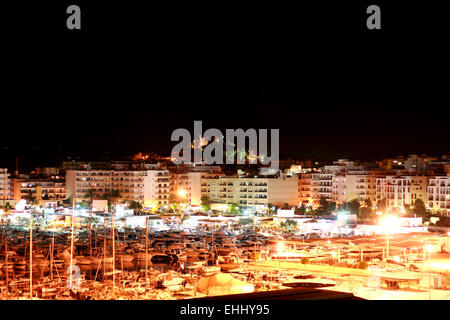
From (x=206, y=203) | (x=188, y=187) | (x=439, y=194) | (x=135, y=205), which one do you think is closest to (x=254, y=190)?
(x=206, y=203)

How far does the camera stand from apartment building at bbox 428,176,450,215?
112 ft

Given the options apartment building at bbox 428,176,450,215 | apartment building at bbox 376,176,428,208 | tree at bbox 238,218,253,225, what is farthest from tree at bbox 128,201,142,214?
apartment building at bbox 428,176,450,215

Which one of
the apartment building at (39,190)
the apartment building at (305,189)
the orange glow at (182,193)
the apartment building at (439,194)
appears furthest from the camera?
the apartment building at (39,190)

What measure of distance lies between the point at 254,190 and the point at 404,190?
9.74 m

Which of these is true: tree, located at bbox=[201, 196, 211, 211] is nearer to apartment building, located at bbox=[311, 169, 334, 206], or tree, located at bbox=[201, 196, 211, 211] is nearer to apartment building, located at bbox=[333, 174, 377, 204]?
apartment building, located at bbox=[311, 169, 334, 206]

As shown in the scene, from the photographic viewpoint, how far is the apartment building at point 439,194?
112 feet

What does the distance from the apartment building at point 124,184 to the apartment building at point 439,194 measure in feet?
59.0

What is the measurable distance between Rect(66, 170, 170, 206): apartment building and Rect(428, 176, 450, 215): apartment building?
18.0 metres

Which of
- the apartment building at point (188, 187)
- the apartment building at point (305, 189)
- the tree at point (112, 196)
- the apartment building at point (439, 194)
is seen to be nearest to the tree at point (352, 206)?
the apartment building at point (439, 194)

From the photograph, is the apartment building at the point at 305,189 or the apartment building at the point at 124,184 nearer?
the apartment building at the point at 305,189

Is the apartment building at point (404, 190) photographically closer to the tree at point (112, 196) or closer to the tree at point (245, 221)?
the tree at point (245, 221)

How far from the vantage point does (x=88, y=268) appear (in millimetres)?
19125
